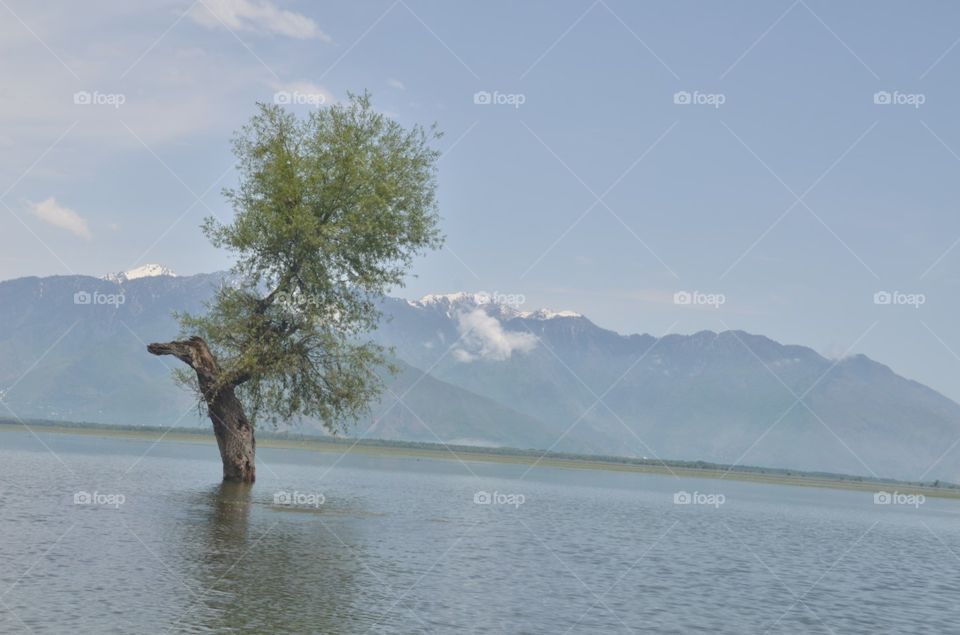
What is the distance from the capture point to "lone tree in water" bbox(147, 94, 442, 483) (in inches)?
2245

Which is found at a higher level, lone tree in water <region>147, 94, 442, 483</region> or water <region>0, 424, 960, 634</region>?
lone tree in water <region>147, 94, 442, 483</region>

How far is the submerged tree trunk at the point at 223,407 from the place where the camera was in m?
57.1

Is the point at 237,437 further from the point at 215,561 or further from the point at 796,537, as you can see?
the point at 796,537

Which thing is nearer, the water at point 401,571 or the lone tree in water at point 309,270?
the water at point 401,571

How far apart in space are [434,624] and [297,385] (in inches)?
1414

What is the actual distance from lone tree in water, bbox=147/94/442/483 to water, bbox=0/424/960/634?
6.84 m

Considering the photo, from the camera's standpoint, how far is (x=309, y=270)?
57562 mm

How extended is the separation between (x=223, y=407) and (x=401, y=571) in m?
29.4

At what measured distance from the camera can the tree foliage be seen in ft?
187

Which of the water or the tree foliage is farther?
the tree foliage

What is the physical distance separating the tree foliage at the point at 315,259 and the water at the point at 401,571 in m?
7.48

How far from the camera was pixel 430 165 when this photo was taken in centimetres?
6097

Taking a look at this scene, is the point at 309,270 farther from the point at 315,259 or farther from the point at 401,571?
the point at 401,571

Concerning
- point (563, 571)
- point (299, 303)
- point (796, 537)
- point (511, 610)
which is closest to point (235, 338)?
point (299, 303)
